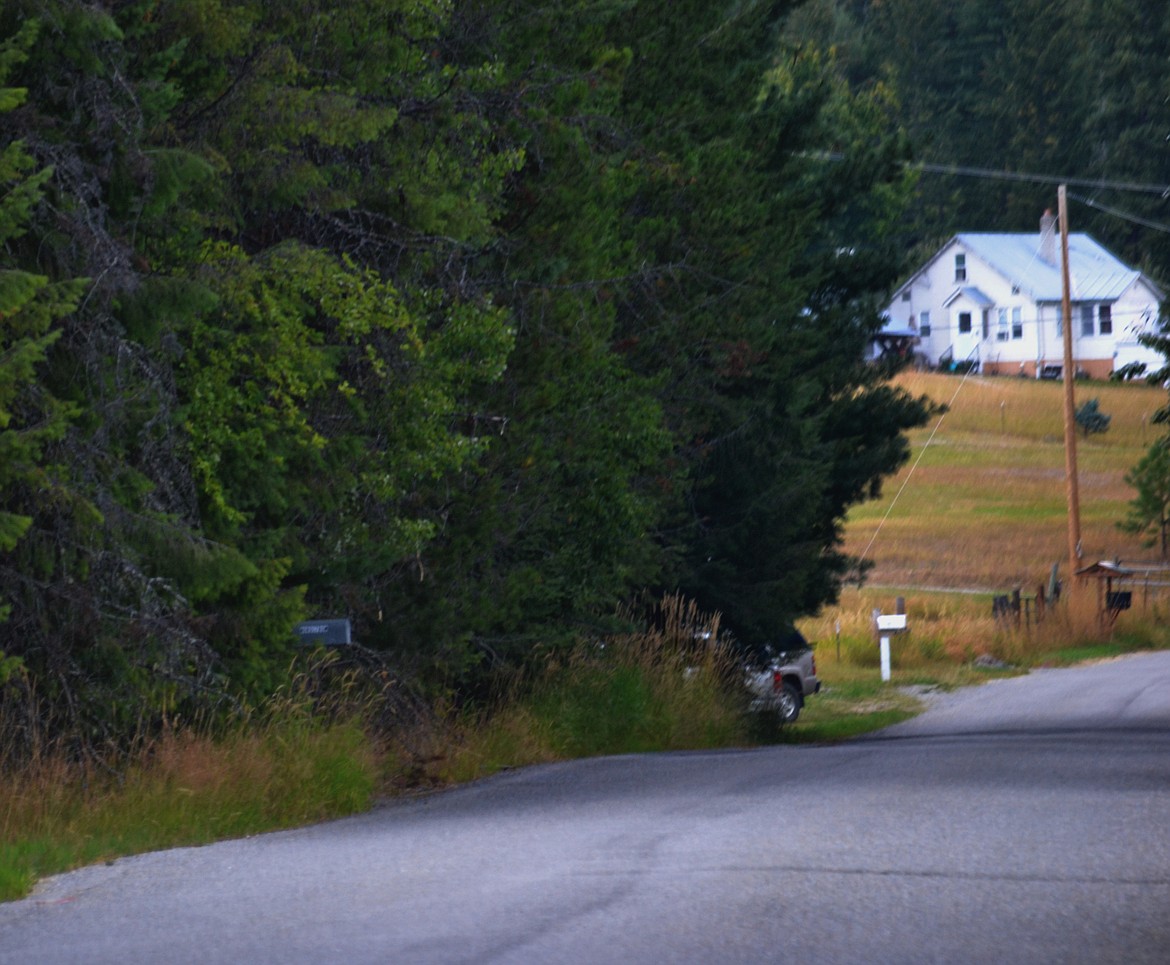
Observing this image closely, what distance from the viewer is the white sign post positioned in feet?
113

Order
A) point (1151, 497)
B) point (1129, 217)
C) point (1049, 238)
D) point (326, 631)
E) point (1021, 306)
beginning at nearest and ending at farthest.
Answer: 1. point (326, 631)
2. point (1129, 217)
3. point (1151, 497)
4. point (1049, 238)
5. point (1021, 306)

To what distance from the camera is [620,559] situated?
1920 centimetres

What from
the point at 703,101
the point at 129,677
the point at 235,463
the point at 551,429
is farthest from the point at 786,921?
the point at 703,101

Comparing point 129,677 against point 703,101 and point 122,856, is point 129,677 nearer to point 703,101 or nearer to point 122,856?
point 122,856

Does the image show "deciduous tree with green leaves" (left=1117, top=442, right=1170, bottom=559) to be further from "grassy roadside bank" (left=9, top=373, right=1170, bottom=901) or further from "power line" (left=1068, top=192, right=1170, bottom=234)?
"power line" (left=1068, top=192, right=1170, bottom=234)

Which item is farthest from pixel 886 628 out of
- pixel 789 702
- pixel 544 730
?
pixel 544 730

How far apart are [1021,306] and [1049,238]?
360 centimetres

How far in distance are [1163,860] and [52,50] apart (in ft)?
26.5

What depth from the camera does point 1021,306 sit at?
81.4 metres

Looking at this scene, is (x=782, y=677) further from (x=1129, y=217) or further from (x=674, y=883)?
(x=1129, y=217)

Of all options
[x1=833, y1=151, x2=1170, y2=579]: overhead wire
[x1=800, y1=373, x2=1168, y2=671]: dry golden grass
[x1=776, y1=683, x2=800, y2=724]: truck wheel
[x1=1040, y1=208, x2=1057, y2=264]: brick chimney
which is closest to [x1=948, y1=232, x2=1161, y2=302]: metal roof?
[x1=1040, y1=208, x2=1057, y2=264]: brick chimney

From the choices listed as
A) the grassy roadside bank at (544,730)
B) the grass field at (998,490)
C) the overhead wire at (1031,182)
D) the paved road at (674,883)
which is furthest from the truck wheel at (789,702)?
the overhead wire at (1031,182)

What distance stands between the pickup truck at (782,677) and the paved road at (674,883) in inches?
444

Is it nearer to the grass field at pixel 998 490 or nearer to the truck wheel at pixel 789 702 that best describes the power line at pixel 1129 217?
the grass field at pixel 998 490
